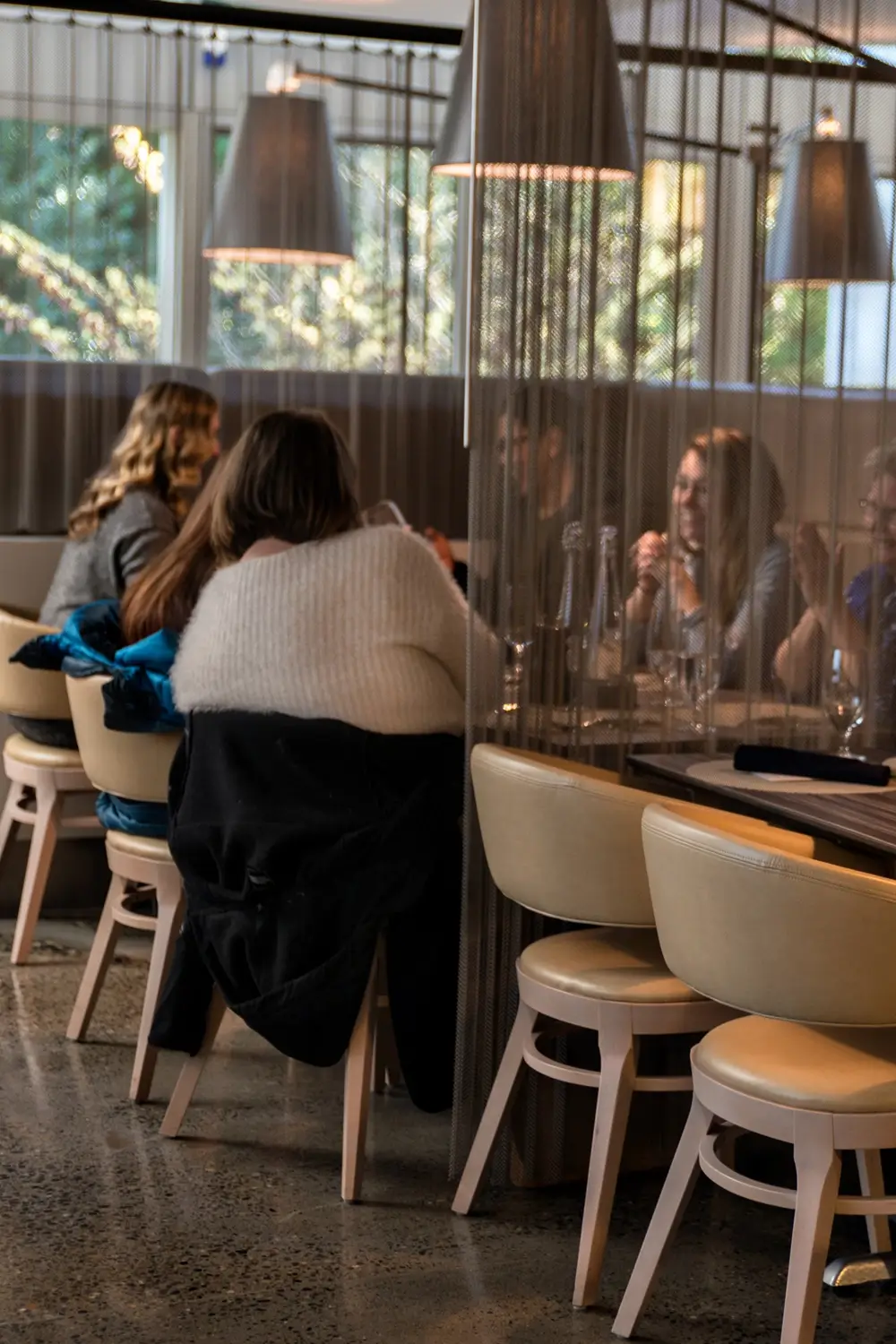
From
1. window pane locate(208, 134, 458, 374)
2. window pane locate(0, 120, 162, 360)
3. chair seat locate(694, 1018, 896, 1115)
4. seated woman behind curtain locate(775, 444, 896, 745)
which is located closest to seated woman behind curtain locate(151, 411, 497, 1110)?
seated woman behind curtain locate(775, 444, 896, 745)

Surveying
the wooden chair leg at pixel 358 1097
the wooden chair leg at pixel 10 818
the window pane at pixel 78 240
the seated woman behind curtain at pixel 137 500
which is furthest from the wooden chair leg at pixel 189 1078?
the window pane at pixel 78 240

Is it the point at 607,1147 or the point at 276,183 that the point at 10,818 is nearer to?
the point at 276,183

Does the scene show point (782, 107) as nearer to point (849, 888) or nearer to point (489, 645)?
point (489, 645)

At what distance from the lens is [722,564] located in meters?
3.36

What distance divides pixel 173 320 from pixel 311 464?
3120 millimetres

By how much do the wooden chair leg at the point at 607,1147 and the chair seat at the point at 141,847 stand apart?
1.29 meters

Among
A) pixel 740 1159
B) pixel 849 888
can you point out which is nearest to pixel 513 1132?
pixel 740 1159

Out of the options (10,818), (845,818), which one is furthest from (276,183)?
(845,818)

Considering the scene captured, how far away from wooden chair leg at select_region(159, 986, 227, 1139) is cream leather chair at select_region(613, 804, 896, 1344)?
49.7 inches

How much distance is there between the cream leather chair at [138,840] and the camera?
12.5 ft

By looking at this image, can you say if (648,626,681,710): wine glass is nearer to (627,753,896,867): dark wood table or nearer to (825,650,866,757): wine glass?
(627,753,896,867): dark wood table

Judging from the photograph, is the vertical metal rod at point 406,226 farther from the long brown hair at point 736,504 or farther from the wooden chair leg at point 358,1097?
the wooden chair leg at point 358,1097

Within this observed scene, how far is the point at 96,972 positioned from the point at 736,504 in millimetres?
1827

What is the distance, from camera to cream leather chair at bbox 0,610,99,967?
461 cm
